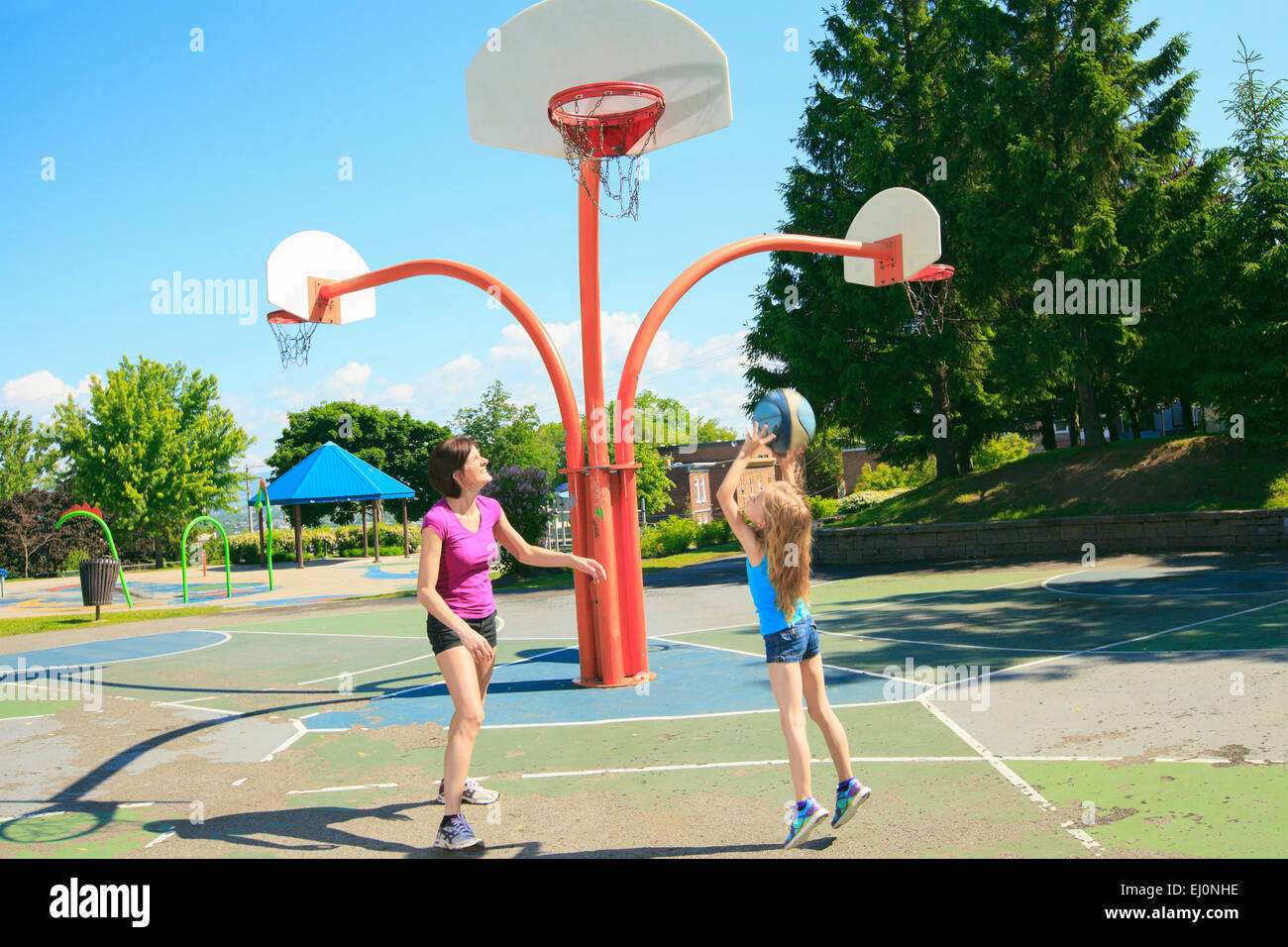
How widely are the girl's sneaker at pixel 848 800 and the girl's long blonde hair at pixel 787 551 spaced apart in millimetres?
953

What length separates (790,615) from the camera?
4.71m

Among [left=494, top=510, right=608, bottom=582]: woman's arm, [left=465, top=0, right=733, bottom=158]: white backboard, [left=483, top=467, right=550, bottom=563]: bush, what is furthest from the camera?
[left=483, top=467, right=550, bottom=563]: bush

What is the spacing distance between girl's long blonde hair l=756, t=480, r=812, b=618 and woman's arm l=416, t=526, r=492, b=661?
1642mm

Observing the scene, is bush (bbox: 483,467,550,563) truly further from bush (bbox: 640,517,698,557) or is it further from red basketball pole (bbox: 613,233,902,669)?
red basketball pole (bbox: 613,233,902,669)

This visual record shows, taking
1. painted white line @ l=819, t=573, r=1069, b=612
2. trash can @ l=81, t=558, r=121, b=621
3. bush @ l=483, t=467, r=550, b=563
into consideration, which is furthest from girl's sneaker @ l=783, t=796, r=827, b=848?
bush @ l=483, t=467, r=550, b=563

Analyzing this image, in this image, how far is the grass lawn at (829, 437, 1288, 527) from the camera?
19422mm

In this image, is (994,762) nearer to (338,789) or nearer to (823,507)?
(338,789)

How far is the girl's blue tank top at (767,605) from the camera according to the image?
186 inches

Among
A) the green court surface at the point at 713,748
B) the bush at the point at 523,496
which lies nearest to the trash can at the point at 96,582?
the green court surface at the point at 713,748

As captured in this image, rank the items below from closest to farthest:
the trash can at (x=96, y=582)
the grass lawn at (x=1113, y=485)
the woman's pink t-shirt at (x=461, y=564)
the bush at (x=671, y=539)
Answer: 1. the woman's pink t-shirt at (x=461, y=564)
2. the trash can at (x=96, y=582)
3. the grass lawn at (x=1113, y=485)
4. the bush at (x=671, y=539)

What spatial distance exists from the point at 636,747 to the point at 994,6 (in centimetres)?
2338

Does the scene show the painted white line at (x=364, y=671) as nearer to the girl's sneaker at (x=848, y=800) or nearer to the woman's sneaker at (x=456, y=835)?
the woman's sneaker at (x=456, y=835)

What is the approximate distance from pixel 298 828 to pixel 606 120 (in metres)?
7.22

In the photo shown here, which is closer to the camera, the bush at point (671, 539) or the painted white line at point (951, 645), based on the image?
the painted white line at point (951, 645)
